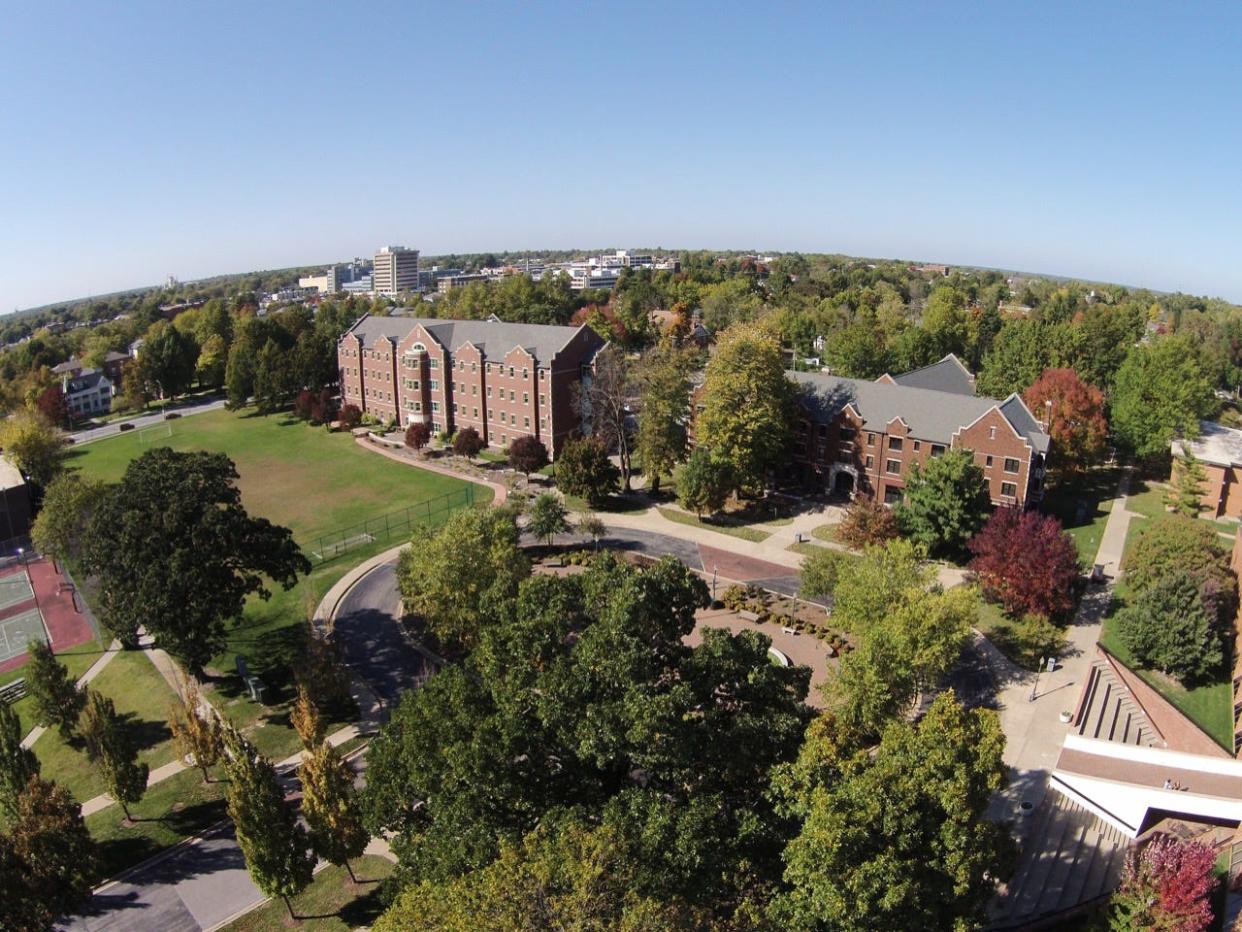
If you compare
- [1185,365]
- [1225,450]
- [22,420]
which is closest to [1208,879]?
[1225,450]

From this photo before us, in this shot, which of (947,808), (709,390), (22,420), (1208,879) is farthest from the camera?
(22,420)

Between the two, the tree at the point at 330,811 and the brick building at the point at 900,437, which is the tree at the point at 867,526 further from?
the tree at the point at 330,811

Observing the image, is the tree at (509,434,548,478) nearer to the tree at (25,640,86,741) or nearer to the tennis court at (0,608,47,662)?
the tennis court at (0,608,47,662)

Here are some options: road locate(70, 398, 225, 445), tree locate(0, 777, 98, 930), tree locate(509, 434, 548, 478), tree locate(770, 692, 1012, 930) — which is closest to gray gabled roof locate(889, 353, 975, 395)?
tree locate(509, 434, 548, 478)

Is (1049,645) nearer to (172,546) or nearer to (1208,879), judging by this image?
(1208,879)

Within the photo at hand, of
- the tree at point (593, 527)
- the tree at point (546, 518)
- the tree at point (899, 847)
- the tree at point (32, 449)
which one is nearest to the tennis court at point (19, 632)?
the tree at point (32, 449)
